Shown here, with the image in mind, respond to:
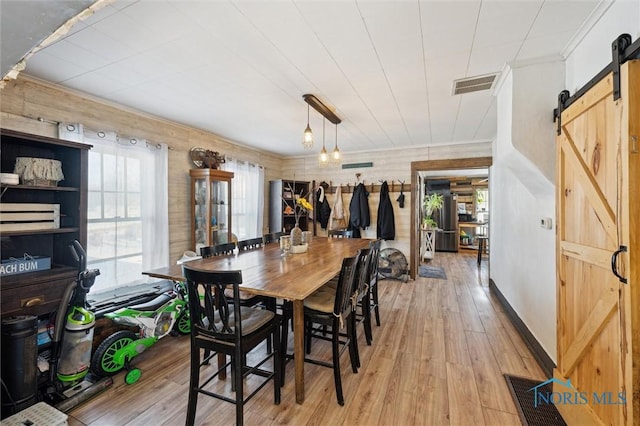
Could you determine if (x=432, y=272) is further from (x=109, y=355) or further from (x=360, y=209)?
(x=109, y=355)

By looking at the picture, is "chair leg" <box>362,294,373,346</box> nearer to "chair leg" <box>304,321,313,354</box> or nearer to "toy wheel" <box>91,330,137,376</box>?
"chair leg" <box>304,321,313,354</box>

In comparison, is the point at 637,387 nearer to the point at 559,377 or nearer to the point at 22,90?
the point at 559,377

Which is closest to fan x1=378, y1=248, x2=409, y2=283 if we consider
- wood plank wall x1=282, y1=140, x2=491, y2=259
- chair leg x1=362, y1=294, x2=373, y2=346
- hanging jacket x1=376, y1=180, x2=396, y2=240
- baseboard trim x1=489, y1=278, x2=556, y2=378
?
wood plank wall x1=282, y1=140, x2=491, y2=259

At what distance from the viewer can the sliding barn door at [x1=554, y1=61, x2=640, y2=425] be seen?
3.67 feet

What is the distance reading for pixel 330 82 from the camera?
7.79 ft

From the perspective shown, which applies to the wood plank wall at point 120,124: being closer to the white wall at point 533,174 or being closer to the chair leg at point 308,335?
the chair leg at point 308,335

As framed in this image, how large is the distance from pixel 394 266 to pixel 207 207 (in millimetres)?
3371

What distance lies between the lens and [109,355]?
6.50ft

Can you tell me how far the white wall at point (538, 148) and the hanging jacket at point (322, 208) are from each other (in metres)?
3.31

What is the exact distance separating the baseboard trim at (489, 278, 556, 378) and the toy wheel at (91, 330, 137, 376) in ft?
10.9

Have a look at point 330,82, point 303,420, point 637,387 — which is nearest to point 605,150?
point 637,387

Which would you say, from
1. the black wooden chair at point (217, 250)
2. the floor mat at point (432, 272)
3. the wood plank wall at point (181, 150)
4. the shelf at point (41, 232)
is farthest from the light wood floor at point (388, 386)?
the floor mat at point (432, 272)

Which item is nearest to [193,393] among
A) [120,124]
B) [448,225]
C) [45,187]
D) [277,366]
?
[277,366]

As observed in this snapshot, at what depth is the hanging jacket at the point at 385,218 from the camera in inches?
194
